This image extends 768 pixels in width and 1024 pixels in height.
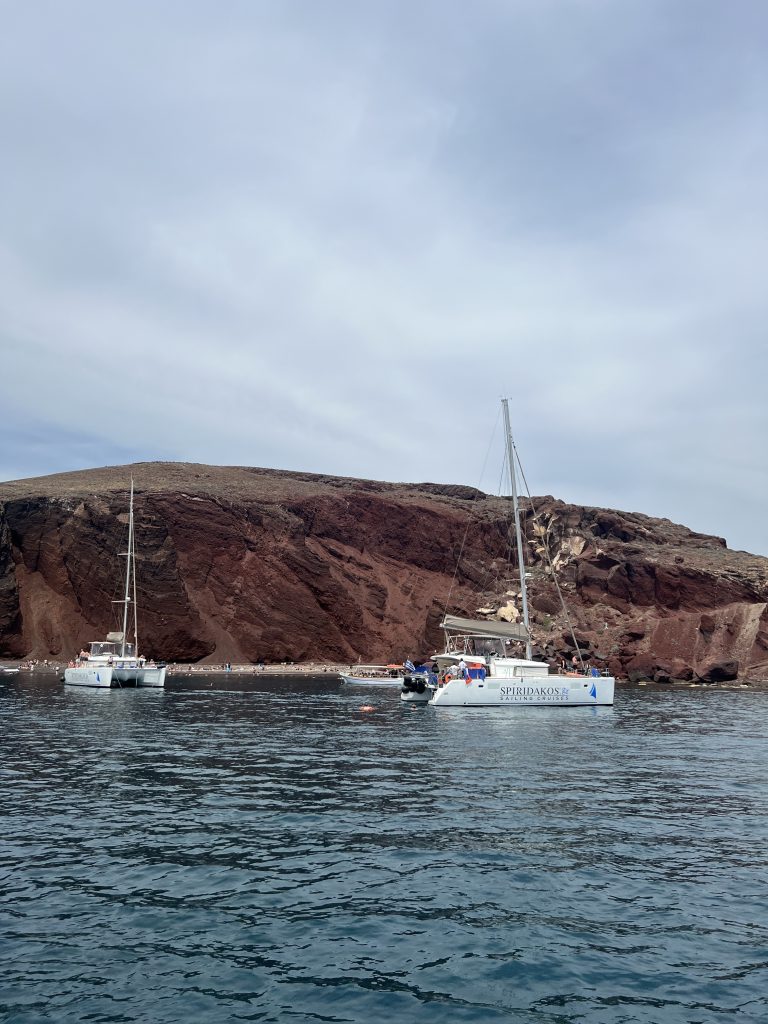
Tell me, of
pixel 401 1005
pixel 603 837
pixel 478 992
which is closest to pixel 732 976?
pixel 478 992

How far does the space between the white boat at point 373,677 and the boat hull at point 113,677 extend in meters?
17.9

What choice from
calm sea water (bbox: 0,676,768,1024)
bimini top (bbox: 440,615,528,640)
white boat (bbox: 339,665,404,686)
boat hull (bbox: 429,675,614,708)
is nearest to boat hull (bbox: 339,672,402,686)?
white boat (bbox: 339,665,404,686)

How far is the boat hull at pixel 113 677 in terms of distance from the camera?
61.6 m

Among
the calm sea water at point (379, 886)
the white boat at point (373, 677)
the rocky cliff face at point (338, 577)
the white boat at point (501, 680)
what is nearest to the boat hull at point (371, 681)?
the white boat at point (373, 677)

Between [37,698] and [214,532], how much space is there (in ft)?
181

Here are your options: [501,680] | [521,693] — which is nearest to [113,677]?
[501,680]

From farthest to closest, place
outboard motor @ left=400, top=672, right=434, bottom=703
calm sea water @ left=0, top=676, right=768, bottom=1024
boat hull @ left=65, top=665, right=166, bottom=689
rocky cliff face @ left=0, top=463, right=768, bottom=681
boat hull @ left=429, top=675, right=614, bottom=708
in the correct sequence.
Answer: rocky cliff face @ left=0, top=463, right=768, bottom=681, boat hull @ left=65, top=665, right=166, bottom=689, outboard motor @ left=400, top=672, right=434, bottom=703, boat hull @ left=429, top=675, right=614, bottom=708, calm sea water @ left=0, top=676, right=768, bottom=1024

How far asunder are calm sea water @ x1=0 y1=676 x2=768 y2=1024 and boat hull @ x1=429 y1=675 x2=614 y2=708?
1964 cm

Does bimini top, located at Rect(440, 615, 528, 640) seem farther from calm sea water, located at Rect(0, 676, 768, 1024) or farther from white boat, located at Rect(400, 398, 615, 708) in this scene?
calm sea water, located at Rect(0, 676, 768, 1024)

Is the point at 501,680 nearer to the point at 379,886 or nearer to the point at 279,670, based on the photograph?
the point at 379,886

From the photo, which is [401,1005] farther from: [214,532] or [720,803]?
[214,532]

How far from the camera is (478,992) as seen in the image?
9438 millimetres

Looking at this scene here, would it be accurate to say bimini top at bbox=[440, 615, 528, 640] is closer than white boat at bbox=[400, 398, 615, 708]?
No

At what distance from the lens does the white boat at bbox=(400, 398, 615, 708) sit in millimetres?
48406
